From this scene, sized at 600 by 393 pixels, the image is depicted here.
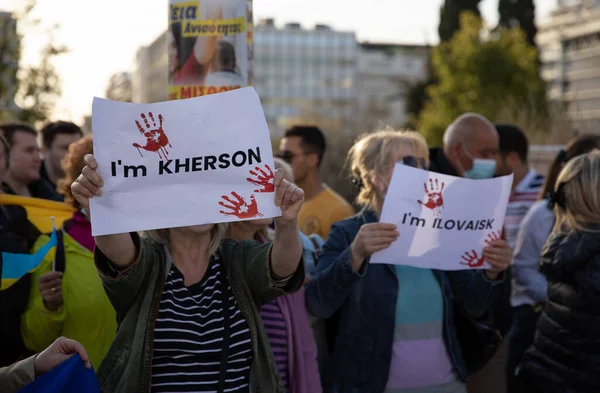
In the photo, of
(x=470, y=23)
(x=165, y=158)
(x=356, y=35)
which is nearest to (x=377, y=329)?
(x=165, y=158)

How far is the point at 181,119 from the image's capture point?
126 inches

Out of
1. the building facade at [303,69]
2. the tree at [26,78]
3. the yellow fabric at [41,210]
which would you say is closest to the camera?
the yellow fabric at [41,210]

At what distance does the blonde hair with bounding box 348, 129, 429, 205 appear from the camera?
4105 millimetres

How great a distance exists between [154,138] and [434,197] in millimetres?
1380

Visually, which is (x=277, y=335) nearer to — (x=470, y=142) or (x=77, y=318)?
(x=77, y=318)

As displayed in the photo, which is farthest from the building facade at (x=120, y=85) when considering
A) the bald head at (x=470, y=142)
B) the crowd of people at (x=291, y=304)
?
the crowd of people at (x=291, y=304)

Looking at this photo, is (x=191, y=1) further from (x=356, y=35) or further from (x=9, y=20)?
(x=356, y=35)

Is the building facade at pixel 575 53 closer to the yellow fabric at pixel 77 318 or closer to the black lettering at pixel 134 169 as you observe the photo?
the yellow fabric at pixel 77 318

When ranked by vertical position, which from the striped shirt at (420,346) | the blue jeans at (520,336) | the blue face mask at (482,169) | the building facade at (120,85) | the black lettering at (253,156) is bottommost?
the building facade at (120,85)

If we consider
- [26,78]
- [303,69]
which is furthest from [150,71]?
[26,78]

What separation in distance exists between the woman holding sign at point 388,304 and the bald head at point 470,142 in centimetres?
259

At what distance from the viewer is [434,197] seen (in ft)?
13.0

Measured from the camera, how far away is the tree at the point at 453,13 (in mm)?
45406

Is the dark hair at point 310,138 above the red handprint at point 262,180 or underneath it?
underneath
